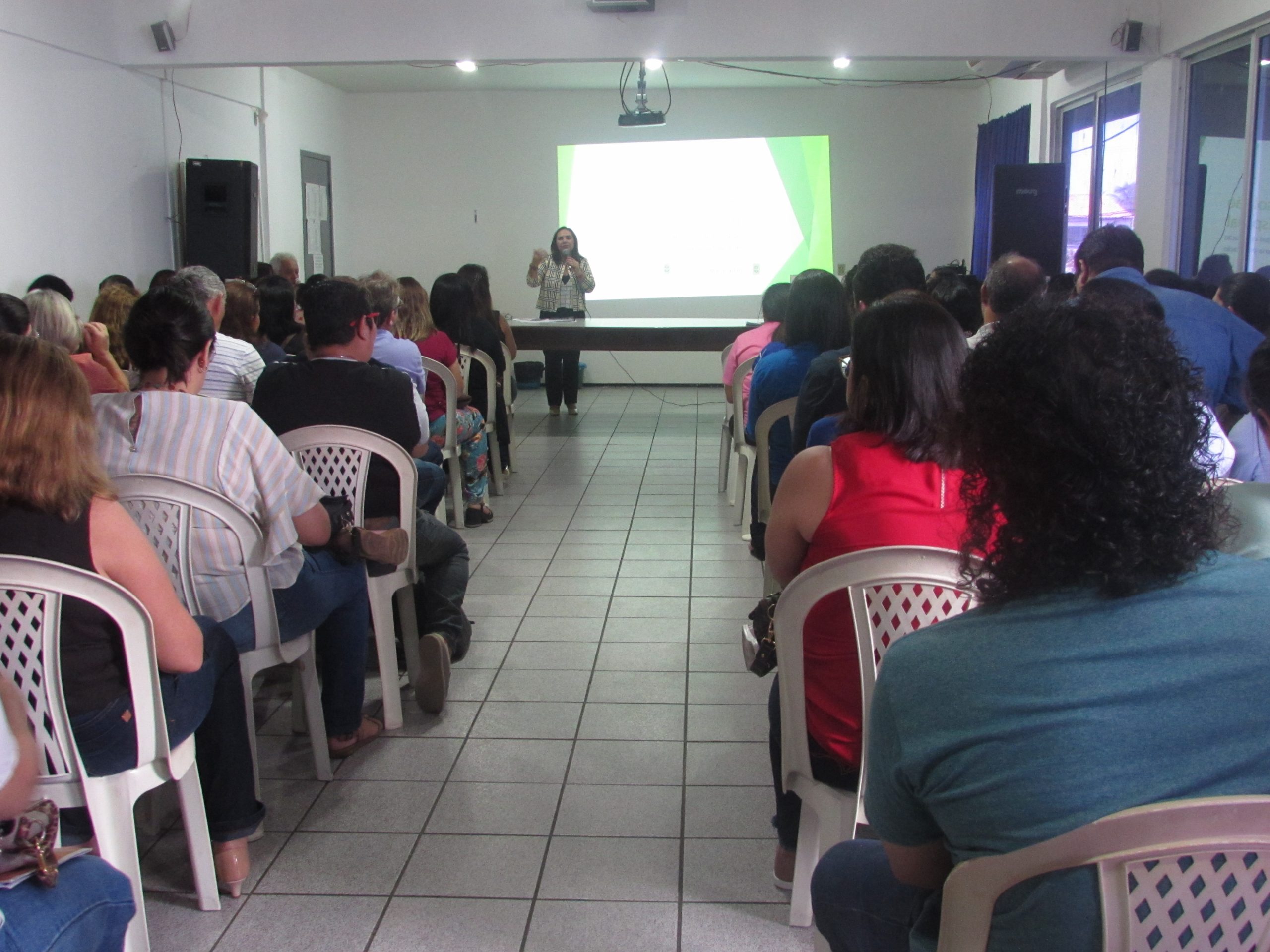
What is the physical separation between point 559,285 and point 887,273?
17.9 feet

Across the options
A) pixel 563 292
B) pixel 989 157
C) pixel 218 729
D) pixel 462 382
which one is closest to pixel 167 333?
pixel 218 729

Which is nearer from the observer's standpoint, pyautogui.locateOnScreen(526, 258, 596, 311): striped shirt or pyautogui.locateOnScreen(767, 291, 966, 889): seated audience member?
pyautogui.locateOnScreen(767, 291, 966, 889): seated audience member

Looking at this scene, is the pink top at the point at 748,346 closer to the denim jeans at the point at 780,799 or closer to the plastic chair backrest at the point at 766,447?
the plastic chair backrest at the point at 766,447

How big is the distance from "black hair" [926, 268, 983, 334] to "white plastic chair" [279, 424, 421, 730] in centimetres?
189

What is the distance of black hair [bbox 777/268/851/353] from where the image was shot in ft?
11.5

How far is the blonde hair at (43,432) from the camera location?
157 centimetres

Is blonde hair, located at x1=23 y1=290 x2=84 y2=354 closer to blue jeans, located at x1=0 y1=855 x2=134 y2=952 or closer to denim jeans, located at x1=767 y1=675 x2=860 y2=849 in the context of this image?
blue jeans, located at x1=0 y1=855 x2=134 y2=952

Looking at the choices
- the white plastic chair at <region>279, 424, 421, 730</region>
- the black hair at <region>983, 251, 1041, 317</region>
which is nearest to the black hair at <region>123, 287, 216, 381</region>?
the white plastic chair at <region>279, 424, 421, 730</region>

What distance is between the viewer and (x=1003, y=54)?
239 inches

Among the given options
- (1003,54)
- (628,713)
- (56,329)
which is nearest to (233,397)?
(56,329)

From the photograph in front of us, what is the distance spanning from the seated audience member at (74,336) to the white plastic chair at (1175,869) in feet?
10.4

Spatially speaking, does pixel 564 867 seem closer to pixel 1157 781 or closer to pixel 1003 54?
pixel 1157 781

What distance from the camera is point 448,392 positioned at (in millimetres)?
4594

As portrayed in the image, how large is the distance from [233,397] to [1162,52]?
17.2 ft
